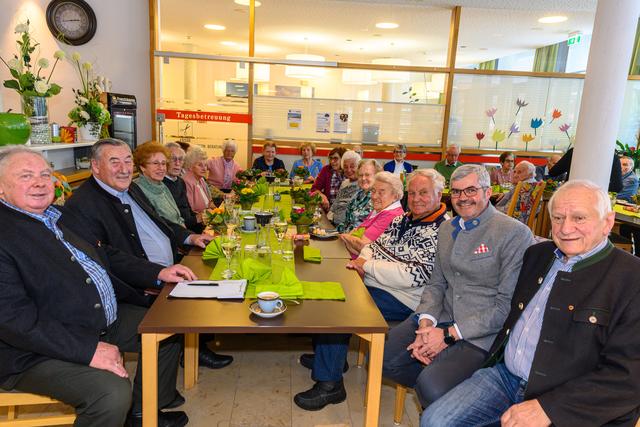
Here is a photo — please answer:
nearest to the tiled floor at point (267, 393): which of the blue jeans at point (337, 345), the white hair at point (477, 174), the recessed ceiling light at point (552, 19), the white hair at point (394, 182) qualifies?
the blue jeans at point (337, 345)

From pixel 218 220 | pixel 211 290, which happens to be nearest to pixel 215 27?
pixel 218 220

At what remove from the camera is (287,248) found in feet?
8.05

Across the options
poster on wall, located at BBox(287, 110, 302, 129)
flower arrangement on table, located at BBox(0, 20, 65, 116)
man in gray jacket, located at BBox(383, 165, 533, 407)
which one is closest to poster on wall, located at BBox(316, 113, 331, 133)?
poster on wall, located at BBox(287, 110, 302, 129)

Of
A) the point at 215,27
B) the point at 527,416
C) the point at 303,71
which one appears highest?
the point at 215,27

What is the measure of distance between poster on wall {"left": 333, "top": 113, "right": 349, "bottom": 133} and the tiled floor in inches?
175

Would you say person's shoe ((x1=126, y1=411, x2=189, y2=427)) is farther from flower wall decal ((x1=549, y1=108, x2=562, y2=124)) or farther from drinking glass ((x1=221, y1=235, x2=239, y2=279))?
flower wall decal ((x1=549, y1=108, x2=562, y2=124))

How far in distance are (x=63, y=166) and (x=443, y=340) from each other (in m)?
3.98

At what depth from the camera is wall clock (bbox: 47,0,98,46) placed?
5.27 metres

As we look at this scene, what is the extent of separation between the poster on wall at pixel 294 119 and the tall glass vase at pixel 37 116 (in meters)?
3.73

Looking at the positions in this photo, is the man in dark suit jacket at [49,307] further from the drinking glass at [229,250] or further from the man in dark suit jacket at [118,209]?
the drinking glass at [229,250]

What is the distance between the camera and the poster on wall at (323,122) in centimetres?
681

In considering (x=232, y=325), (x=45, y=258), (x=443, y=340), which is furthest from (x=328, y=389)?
(x=45, y=258)

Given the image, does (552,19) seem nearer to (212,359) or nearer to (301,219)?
(301,219)

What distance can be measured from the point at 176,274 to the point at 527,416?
1.52 m
